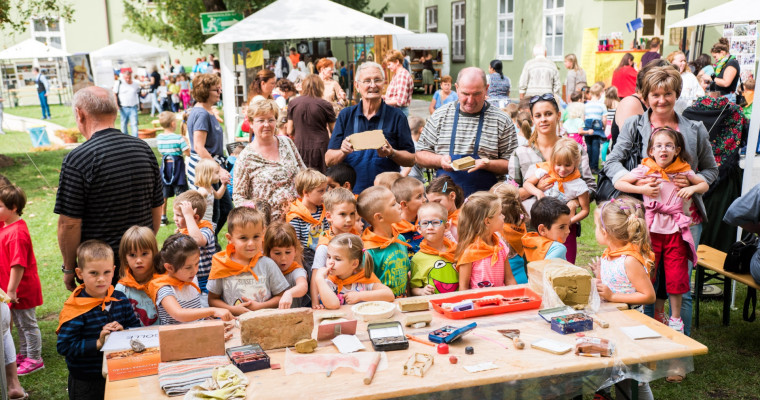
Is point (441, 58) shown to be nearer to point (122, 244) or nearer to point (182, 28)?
point (182, 28)

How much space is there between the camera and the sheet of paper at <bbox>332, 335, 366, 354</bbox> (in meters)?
2.86

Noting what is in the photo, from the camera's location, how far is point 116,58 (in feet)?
76.4

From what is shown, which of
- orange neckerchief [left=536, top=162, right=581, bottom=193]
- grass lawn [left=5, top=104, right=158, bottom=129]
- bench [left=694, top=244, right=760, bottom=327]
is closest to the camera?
orange neckerchief [left=536, top=162, right=581, bottom=193]

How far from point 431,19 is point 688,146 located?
2621cm

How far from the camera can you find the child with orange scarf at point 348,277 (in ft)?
11.5

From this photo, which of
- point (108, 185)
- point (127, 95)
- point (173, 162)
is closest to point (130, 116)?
point (127, 95)

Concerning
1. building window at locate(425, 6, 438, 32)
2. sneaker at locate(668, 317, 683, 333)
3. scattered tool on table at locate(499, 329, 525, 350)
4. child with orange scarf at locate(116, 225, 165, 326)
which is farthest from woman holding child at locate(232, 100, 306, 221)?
building window at locate(425, 6, 438, 32)

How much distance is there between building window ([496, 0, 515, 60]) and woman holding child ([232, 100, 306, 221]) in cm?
1825

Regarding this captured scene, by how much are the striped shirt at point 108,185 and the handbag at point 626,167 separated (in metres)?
3.11

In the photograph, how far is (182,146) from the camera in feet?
23.6

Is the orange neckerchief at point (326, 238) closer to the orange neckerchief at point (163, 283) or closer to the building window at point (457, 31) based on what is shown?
the orange neckerchief at point (163, 283)

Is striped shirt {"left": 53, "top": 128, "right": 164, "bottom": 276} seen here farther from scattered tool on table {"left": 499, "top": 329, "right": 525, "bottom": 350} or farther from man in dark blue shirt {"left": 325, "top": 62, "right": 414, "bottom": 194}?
scattered tool on table {"left": 499, "top": 329, "right": 525, "bottom": 350}

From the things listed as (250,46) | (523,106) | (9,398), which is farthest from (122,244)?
(250,46)

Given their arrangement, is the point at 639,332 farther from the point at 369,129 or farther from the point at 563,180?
the point at 369,129
